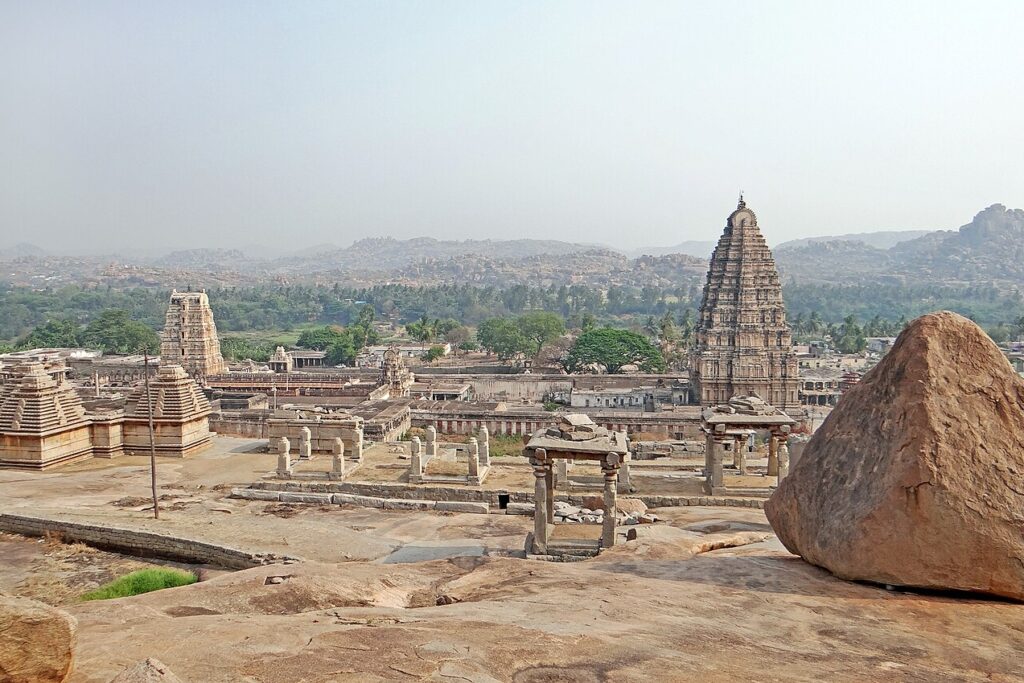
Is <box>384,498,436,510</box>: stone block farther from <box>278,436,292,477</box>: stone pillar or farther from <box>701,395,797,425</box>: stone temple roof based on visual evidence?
<box>701,395,797,425</box>: stone temple roof

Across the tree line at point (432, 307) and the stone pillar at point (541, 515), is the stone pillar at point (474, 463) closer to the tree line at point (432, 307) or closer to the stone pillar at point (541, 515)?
the stone pillar at point (541, 515)

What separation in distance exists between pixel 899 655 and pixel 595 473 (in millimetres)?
16202

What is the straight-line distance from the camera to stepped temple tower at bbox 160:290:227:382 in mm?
63412

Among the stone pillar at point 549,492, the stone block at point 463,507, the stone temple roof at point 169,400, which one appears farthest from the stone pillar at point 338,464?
the stone pillar at point 549,492

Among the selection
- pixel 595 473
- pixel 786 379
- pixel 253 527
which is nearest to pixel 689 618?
pixel 253 527

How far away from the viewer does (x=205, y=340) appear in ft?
211

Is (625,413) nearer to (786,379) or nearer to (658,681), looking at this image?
(786,379)

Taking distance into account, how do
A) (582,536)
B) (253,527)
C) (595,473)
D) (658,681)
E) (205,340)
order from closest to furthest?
(658,681), (582,536), (253,527), (595,473), (205,340)

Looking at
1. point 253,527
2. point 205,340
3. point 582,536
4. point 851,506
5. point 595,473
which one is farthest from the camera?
point 205,340

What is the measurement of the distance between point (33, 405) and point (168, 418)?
4.35 metres

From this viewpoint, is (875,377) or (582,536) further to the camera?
(582,536)

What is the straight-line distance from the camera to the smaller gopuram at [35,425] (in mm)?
25984

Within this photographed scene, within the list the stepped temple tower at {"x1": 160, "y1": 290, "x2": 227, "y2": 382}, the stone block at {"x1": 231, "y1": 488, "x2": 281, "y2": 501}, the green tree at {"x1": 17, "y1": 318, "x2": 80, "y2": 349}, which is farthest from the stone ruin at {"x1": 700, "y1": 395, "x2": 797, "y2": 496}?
the green tree at {"x1": 17, "y1": 318, "x2": 80, "y2": 349}

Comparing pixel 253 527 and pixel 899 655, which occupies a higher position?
pixel 899 655
